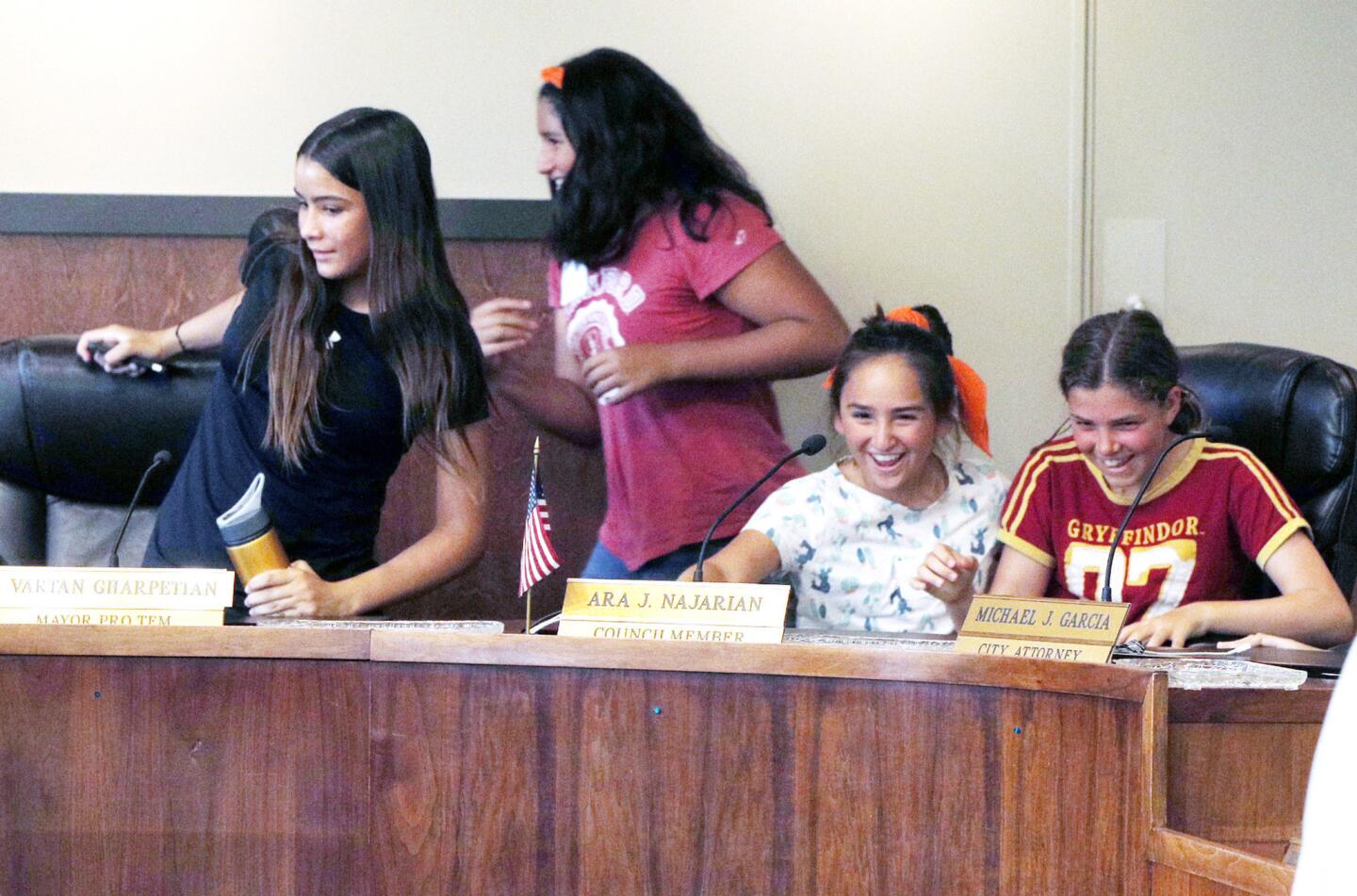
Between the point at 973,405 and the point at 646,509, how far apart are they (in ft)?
1.75

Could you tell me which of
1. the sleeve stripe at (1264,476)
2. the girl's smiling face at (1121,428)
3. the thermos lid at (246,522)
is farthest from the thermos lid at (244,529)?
the sleeve stripe at (1264,476)

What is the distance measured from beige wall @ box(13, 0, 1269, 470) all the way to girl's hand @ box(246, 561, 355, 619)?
1.18m

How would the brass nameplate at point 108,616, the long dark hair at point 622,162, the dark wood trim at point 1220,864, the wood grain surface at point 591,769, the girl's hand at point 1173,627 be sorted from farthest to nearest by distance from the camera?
the long dark hair at point 622,162
the girl's hand at point 1173,627
the brass nameplate at point 108,616
the wood grain surface at point 591,769
the dark wood trim at point 1220,864

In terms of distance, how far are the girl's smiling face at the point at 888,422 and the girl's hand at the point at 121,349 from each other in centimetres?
108

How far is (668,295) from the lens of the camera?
7.73 ft

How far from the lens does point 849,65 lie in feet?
9.54

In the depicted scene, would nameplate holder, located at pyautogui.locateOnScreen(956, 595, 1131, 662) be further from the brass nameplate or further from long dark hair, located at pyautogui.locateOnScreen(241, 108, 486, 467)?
long dark hair, located at pyautogui.locateOnScreen(241, 108, 486, 467)

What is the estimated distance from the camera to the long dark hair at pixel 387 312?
2107 mm

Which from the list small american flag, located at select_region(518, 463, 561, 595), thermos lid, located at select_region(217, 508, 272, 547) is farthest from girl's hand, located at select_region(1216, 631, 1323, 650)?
thermos lid, located at select_region(217, 508, 272, 547)

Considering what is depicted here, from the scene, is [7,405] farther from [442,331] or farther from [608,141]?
[608,141]

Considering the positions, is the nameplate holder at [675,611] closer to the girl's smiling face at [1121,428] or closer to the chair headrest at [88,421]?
the girl's smiling face at [1121,428]

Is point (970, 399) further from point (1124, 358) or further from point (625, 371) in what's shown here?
point (625, 371)

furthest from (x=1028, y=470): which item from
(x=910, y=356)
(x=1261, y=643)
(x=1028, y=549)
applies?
(x=1261, y=643)

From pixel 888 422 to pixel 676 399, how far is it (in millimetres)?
424
